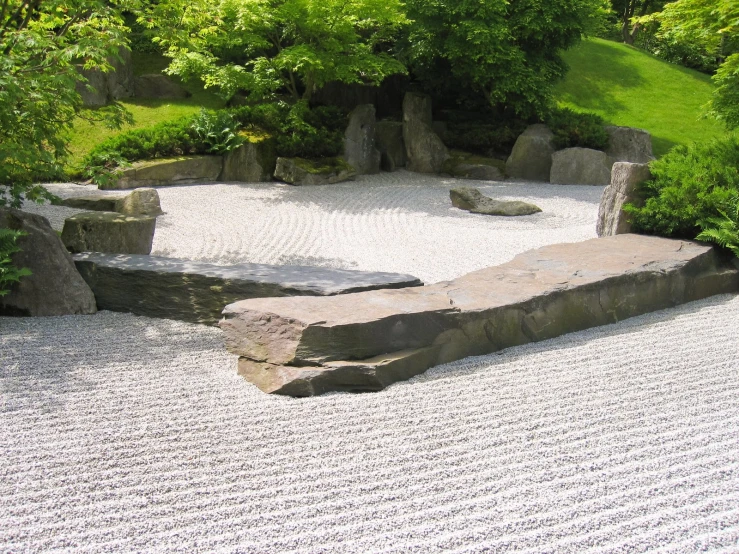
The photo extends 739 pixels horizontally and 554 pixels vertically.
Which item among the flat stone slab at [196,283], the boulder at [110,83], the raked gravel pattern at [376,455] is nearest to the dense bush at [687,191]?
the raked gravel pattern at [376,455]

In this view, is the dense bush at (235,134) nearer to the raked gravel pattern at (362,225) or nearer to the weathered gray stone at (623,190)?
the raked gravel pattern at (362,225)

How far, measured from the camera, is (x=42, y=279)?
19.4 ft

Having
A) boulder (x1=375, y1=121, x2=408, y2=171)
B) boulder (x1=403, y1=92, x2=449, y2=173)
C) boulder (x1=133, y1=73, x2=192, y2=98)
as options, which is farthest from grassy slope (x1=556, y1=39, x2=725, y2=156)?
boulder (x1=133, y1=73, x2=192, y2=98)

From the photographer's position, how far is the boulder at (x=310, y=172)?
14.7 m

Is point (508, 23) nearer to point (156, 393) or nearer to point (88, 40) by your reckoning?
point (88, 40)

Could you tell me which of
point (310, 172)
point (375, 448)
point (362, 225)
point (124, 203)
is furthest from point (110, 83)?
point (375, 448)

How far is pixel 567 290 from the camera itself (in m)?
5.59

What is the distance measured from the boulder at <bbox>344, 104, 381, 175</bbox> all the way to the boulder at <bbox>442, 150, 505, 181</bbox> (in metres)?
1.93

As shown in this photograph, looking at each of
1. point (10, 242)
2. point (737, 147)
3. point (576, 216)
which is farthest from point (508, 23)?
point (10, 242)

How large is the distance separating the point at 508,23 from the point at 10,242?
1319cm

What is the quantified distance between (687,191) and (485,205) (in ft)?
18.0

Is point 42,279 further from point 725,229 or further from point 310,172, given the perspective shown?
point 310,172

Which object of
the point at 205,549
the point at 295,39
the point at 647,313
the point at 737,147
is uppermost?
the point at 295,39

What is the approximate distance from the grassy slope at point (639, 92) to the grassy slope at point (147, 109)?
1091cm
